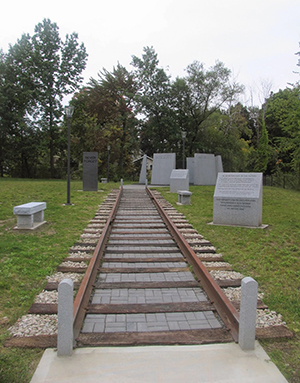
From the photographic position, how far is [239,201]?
29.9 ft

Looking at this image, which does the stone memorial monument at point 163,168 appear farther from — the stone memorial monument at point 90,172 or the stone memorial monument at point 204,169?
the stone memorial monument at point 90,172

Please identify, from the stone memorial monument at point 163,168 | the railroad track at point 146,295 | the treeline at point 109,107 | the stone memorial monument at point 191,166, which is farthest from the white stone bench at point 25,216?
the treeline at point 109,107

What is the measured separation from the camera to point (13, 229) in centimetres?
781

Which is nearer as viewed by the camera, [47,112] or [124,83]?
[47,112]

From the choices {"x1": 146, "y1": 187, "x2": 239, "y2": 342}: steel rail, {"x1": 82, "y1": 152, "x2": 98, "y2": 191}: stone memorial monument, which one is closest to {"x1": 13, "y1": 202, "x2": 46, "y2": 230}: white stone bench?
{"x1": 146, "y1": 187, "x2": 239, "y2": 342}: steel rail

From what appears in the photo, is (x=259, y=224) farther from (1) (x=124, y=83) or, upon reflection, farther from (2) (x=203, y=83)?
(1) (x=124, y=83)

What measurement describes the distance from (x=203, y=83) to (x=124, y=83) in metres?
9.85

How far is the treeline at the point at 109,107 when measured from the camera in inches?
1296

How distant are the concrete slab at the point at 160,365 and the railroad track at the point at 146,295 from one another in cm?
15

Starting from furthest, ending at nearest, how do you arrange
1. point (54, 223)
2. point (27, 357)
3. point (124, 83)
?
point (124, 83) → point (54, 223) → point (27, 357)

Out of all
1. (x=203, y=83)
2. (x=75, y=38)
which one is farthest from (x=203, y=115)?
(x=75, y=38)

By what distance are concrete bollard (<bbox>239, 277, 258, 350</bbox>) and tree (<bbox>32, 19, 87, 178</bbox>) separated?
32366 millimetres

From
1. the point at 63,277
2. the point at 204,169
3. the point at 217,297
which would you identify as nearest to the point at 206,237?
the point at 217,297

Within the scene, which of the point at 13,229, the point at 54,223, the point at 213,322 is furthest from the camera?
the point at 54,223
